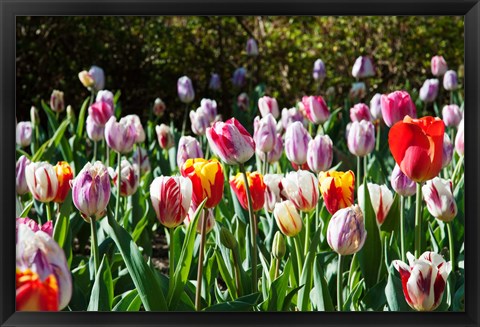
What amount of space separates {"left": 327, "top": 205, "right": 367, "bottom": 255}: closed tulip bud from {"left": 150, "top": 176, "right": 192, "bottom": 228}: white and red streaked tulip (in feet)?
0.80

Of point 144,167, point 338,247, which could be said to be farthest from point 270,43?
point 338,247

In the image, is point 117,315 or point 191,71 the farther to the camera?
point 191,71

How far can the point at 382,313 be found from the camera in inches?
51.9

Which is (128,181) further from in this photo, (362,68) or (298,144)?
(362,68)

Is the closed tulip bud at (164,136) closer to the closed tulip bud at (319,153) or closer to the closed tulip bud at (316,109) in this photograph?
the closed tulip bud at (316,109)

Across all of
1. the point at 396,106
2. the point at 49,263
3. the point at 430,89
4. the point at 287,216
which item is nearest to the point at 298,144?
the point at 396,106

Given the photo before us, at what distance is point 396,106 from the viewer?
200cm

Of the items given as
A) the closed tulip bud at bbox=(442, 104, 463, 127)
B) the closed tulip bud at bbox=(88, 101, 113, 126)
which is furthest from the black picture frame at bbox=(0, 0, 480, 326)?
the closed tulip bud at bbox=(442, 104, 463, 127)

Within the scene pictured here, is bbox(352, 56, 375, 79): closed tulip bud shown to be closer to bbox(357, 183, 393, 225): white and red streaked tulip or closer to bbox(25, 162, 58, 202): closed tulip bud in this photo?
bbox(357, 183, 393, 225): white and red streaked tulip

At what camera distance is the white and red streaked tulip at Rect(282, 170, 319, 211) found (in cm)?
151

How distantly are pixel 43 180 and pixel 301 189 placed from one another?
20.2 inches

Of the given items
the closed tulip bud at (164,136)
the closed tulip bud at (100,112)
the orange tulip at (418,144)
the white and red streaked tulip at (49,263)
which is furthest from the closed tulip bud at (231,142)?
the closed tulip bud at (164,136)
